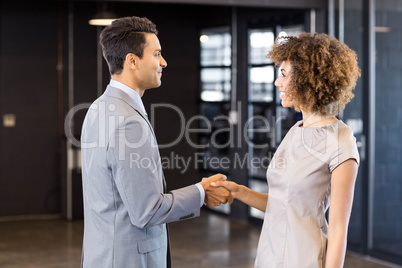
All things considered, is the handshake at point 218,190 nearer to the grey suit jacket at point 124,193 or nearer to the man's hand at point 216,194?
the man's hand at point 216,194

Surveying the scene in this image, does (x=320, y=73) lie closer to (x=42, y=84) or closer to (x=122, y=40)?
(x=122, y=40)

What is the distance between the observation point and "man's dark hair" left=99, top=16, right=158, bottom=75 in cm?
243

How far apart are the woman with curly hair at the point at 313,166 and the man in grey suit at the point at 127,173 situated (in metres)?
0.39

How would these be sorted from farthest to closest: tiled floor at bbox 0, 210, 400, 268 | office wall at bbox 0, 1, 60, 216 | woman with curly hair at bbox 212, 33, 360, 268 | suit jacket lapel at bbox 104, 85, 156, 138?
office wall at bbox 0, 1, 60, 216 < tiled floor at bbox 0, 210, 400, 268 < suit jacket lapel at bbox 104, 85, 156, 138 < woman with curly hair at bbox 212, 33, 360, 268

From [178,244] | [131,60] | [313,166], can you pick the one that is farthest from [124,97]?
[178,244]

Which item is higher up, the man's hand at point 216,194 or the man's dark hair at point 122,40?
the man's dark hair at point 122,40

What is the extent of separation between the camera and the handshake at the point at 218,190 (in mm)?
2697

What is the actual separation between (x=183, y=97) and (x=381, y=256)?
369 centimetres

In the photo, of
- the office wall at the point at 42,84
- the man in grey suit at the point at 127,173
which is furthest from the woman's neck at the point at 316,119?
the office wall at the point at 42,84

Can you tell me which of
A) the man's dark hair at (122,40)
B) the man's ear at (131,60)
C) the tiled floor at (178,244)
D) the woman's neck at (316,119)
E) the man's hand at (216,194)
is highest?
the man's dark hair at (122,40)

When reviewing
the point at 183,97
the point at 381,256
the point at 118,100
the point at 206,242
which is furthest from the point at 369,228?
the point at 118,100

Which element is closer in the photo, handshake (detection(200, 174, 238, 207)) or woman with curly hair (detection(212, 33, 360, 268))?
woman with curly hair (detection(212, 33, 360, 268))

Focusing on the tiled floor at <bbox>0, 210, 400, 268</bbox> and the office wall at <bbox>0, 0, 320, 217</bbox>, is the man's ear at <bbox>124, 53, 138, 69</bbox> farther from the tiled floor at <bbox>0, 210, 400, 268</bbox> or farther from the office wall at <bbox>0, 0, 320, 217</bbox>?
the office wall at <bbox>0, 0, 320, 217</bbox>

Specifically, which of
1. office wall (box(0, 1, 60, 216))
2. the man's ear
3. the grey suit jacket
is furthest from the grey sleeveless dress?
office wall (box(0, 1, 60, 216))
